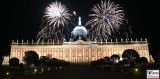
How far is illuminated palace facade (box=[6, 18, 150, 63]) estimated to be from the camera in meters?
134

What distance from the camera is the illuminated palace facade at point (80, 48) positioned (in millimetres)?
133625

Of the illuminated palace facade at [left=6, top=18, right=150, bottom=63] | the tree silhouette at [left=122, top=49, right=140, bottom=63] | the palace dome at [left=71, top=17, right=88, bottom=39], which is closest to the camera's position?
the tree silhouette at [left=122, top=49, right=140, bottom=63]

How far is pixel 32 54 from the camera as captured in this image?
71500 mm

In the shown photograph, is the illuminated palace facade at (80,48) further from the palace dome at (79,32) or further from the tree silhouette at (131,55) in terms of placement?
the tree silhouette at (131,55)

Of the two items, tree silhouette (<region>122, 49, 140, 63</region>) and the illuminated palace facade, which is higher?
the illuminated palace facade

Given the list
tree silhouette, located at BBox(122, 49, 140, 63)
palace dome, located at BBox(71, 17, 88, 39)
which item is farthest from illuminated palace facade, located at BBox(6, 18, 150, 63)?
tree silhouette, located at BBox(122, 49, 140, 63)

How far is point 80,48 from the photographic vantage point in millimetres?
135625

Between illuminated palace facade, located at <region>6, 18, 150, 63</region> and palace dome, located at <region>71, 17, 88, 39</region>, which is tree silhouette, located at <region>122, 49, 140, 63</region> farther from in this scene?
palace dome, located at <region>71, 17, 88, 39</region>

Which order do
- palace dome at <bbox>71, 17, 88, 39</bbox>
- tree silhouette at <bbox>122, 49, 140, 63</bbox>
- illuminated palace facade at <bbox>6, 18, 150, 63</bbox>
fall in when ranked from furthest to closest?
palace dome at <bbox>71, 17, 88, 39</bbox> < illuminated palace facade at <bbox>6, 18, 150, 63</bbox> < tree silhouette at <bbox>122, 49, 140, 63</bbox>

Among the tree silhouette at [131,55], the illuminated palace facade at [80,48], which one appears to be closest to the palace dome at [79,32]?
the illuminated palace facade at [80,48]

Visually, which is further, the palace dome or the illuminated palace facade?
the palace dome

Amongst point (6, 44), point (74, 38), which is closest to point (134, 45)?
point (74, 38)

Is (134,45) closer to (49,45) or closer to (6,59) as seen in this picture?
(49,45)

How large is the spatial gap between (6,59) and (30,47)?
13765mm
